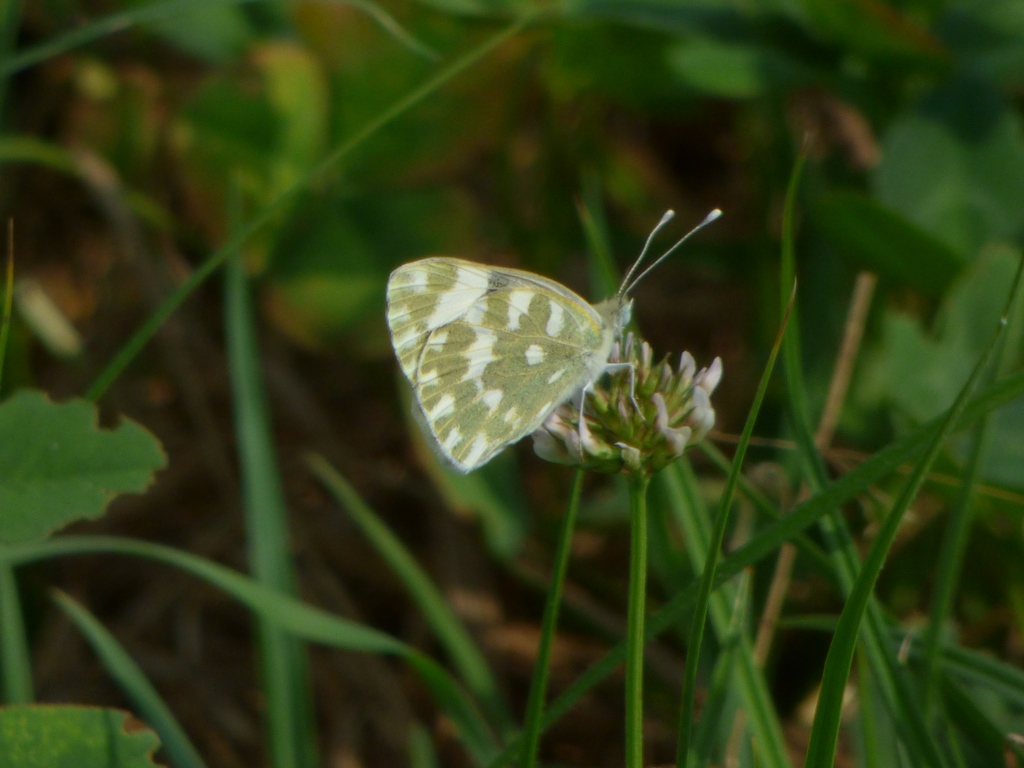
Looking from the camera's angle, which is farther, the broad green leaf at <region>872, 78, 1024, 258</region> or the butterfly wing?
the broad green leaf at <region>872, 78, 1024, 258</region>

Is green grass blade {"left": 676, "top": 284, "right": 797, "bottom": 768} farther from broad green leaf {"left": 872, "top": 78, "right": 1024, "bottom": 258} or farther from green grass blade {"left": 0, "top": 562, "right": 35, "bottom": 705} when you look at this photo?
broad green leaf {"left": 872, "top": 78, "right": 1024, "bottom": 258}

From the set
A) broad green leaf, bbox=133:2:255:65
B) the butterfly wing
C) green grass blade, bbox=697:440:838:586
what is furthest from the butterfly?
broad green leaf, bbox=133:2:255:65

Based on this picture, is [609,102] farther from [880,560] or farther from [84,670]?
[880,560]

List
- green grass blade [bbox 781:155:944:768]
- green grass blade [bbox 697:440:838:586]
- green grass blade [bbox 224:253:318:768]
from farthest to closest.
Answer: green grass blade [bbox 224:253:318:768], green grass blade [bbox 697:440:838:586], green grass blade [bbox 781:155:944:768]

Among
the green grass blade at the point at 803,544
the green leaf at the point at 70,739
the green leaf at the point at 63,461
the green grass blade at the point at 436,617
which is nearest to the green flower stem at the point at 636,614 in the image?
the green grass blade at the point at 803,544

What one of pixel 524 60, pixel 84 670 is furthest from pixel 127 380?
pixel 524 60

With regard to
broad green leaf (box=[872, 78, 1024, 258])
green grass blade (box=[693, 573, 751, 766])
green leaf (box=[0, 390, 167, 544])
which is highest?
broad green leaf (box=[872, 78, 1024, 258])

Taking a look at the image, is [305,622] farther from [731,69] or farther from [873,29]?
[873,29]
